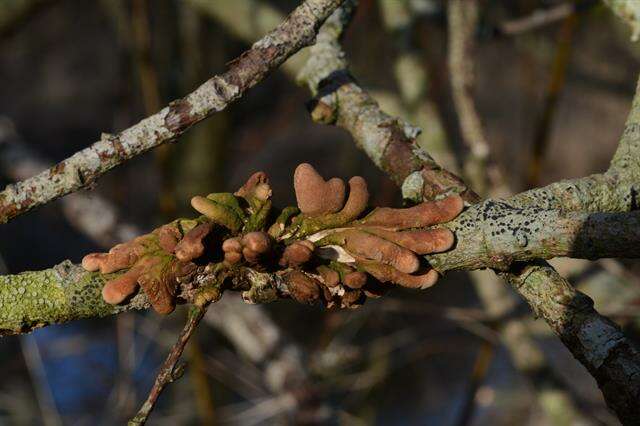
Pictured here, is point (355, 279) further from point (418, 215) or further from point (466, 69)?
point (466, 69)

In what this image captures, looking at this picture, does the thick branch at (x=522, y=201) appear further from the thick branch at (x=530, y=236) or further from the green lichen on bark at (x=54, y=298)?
the green lichen on bark at (x=54, y=298)

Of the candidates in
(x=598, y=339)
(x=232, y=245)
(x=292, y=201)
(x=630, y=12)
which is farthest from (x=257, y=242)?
(x=292, y=201)

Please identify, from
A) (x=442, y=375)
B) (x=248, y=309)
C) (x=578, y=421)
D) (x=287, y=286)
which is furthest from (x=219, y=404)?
(x=287, y=286)

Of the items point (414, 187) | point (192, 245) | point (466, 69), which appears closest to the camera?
point (192, 245)

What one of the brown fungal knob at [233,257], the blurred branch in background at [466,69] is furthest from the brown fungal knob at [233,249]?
the blurred branch in background at [466,69]

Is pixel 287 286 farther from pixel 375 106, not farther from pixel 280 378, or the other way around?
pixel 280 378
